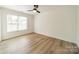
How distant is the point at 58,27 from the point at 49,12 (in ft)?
1.42

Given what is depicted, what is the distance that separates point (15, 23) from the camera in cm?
221

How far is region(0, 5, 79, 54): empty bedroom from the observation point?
2.04m

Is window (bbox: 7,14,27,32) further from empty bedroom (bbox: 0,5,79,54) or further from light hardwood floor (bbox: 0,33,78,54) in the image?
light hardwood floor (bbox: 0,33,78,54)

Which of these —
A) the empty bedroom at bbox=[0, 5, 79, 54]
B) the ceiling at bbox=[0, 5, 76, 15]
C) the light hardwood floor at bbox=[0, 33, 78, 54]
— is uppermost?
the ceiling at bbox=[0, 5, 76, 15]

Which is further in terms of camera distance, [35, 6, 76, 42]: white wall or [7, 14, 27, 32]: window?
[7, 14, 27, 32]: window

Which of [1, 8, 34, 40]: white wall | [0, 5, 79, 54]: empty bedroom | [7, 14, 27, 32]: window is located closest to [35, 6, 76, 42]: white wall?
[0, 5, 79, 54]: empty bedroom

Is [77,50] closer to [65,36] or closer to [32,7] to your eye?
[65,36]

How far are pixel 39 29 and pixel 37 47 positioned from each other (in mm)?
460

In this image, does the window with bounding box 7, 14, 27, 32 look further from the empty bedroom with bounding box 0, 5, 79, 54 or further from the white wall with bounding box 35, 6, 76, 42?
the white wall with bounding box 35, 6, 76, 42

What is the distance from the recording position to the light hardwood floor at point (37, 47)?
6.70 feet

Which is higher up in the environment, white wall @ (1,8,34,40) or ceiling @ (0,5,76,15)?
ceiling @ (0,5,76,15)
